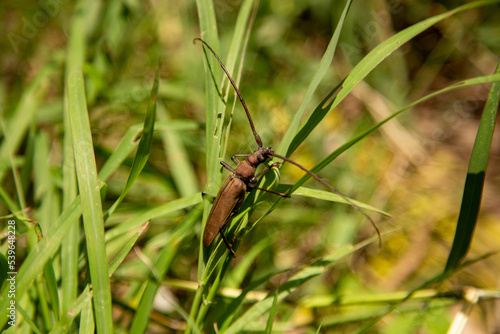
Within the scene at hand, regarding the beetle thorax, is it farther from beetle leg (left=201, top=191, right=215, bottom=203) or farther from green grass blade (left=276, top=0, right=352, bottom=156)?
green grass blade (left=276, top=0, right=352, bottom=156)

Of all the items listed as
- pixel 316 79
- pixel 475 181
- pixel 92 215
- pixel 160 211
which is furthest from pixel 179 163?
pixel 475 181

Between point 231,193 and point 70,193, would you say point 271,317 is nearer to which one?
point 231,193

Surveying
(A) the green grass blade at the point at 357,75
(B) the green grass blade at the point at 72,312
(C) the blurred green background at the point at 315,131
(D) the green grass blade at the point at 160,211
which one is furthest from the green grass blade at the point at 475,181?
(B) the green grass blade at the point at 72,312

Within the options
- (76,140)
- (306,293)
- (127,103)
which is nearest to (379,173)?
(306,293)

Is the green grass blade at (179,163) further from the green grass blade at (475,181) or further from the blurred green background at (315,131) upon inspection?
the green grass blade at (475,181)

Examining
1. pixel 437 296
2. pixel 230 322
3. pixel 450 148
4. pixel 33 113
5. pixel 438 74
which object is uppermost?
pixel 438 74

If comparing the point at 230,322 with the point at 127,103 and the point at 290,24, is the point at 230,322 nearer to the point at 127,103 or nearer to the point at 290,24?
the point at 127,103
